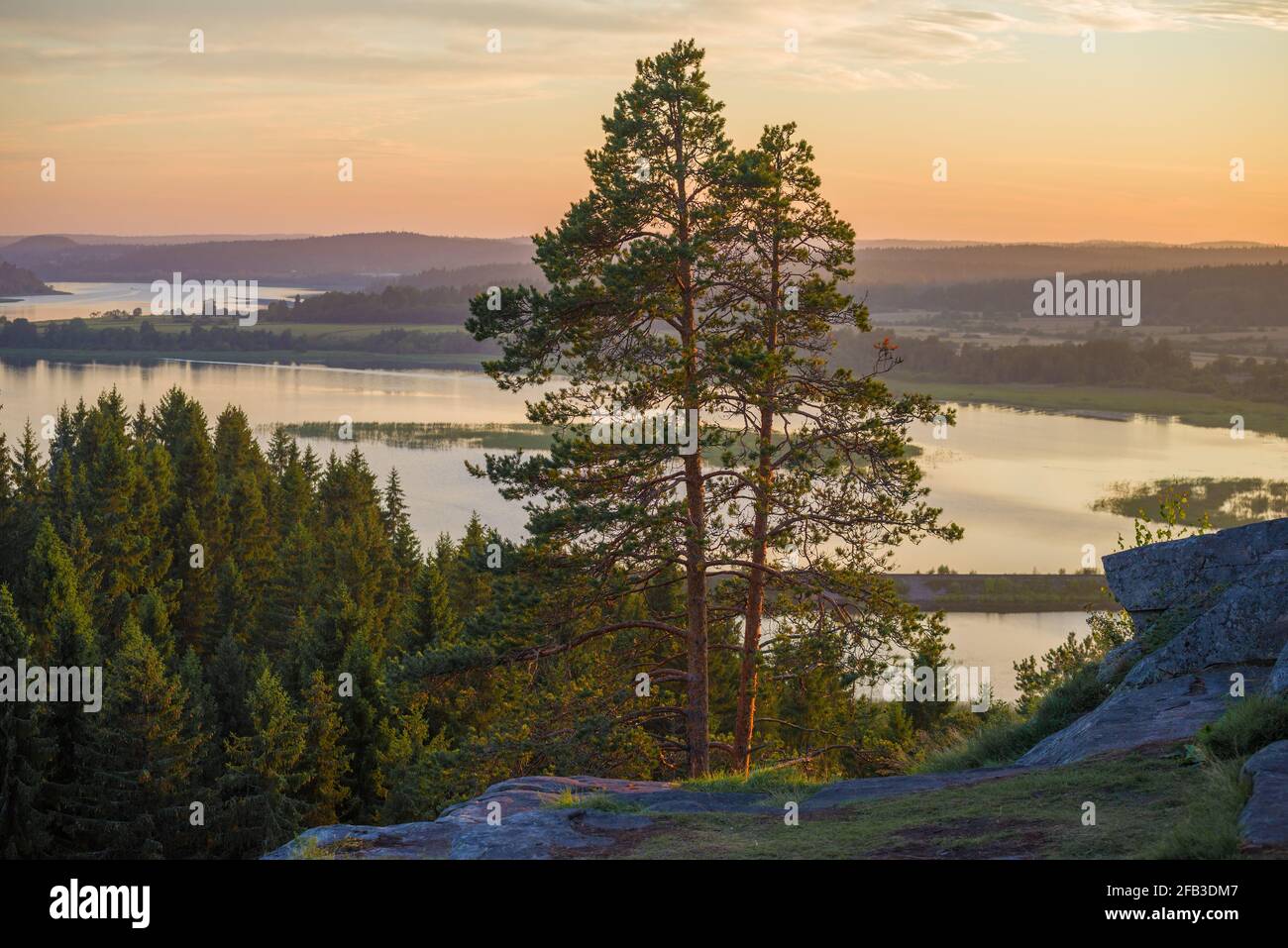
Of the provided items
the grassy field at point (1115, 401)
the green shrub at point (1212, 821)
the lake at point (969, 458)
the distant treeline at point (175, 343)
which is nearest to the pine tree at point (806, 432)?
the green shrub at point (1212, 821)

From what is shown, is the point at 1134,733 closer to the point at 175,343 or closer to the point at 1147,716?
the point at 1147,716

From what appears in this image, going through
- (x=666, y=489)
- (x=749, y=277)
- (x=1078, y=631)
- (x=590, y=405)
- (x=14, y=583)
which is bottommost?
(x=1078, y=631)

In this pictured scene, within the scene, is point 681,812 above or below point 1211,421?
below

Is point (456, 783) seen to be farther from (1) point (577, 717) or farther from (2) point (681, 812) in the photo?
(2) point (681, 812)

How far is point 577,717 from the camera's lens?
2131cm

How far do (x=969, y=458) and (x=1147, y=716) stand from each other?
8615cm

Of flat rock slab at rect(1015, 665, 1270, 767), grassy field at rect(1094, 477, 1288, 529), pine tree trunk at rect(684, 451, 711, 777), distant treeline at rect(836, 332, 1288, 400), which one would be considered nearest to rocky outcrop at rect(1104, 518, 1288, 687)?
flat rock slab at rect(1015, 665, 1270, 767)

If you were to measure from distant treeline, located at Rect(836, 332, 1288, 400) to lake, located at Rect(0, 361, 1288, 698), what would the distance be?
869 inches

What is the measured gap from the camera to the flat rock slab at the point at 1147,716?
11023mm

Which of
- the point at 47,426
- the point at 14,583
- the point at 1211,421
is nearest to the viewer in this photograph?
the point at 14,583

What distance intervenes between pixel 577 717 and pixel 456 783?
229 centimetres

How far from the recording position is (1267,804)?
7543 millimetres

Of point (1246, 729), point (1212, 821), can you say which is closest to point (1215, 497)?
point (1246, 729)
